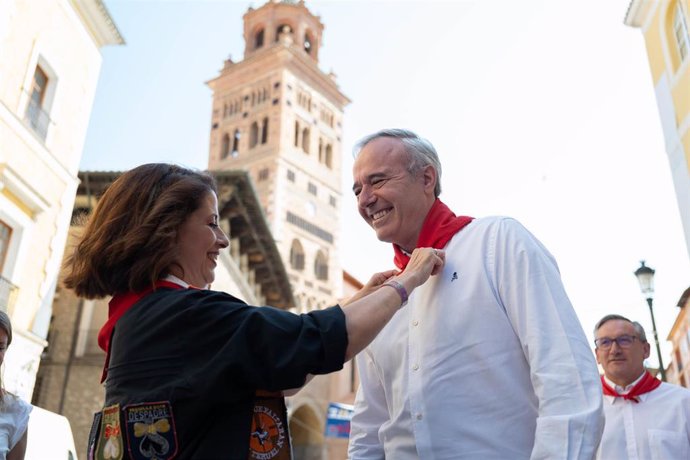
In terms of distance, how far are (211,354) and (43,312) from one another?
12.3 m

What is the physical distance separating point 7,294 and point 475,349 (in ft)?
37.7

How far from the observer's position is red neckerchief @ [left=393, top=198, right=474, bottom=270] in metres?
2.48

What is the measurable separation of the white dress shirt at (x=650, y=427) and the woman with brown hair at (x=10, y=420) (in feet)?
12.3

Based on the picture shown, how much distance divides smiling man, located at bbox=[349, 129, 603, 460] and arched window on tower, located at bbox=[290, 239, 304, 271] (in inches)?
1929

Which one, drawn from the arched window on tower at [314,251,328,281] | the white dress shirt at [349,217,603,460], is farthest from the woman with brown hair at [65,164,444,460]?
the arched window on tower at [314,251,328,281]

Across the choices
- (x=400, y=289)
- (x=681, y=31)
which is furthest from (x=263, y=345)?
(x=681, y=31)

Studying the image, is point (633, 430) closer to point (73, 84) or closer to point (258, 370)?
point (258, 370)

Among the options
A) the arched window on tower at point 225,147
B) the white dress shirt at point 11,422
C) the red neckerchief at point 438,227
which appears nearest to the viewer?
the red neckerchief at point 438,227

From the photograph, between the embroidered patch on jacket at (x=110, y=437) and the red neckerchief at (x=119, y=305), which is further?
the red neckerchief at (x=119, y=305)

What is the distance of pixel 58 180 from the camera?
43.4ft

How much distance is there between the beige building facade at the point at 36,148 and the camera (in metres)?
11.4

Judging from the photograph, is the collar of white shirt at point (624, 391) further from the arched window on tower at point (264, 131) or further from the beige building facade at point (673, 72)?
the arched window on tower at point (264, 131)

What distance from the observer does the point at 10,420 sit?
3514 millimetres

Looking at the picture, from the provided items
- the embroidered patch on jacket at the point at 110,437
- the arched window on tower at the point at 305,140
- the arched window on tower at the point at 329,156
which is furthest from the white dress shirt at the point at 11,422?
the arched window on tower at the point at 329,156
